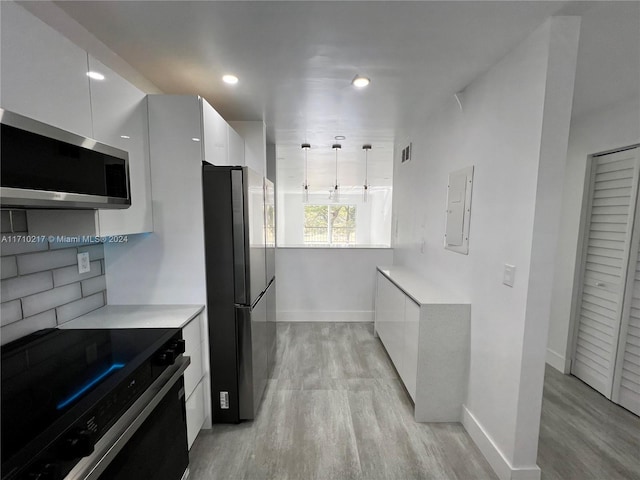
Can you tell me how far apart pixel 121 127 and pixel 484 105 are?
2246 millimetres

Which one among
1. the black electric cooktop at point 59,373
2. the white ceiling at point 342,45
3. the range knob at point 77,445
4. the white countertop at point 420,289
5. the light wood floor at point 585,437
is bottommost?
the light wood floor at point 585,437

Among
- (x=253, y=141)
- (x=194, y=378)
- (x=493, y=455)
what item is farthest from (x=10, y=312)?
(x=493, y=455)

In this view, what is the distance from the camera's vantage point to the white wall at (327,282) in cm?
388

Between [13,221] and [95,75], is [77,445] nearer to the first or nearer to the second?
[13,221]

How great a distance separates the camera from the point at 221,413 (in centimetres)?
202

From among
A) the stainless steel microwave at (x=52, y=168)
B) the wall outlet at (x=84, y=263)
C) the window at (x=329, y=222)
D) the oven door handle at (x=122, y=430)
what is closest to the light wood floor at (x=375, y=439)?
the oven door handle at (x=122, y=430)

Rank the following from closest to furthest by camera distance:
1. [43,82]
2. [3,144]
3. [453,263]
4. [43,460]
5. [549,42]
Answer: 1. [43,460]
2. [3,144]
3. [43,82]
4. [549,42]
5. [453,263]

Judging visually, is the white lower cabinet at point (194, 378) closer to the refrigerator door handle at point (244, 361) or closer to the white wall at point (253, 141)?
the refrigerator door handle at point (244, 361)

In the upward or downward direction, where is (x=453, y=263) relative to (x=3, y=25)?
downward

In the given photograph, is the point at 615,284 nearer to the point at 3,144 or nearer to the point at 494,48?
the point at 494,48

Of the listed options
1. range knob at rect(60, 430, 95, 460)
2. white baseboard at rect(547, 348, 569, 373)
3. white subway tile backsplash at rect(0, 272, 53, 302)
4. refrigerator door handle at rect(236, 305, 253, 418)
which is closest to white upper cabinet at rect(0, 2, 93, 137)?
white subway tile backsplash at rect(0, 272, 53, 302)

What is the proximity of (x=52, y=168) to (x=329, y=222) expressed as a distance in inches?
372

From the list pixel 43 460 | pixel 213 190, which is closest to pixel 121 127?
pixel 213 190

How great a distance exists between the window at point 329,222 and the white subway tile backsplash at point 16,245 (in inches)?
351
